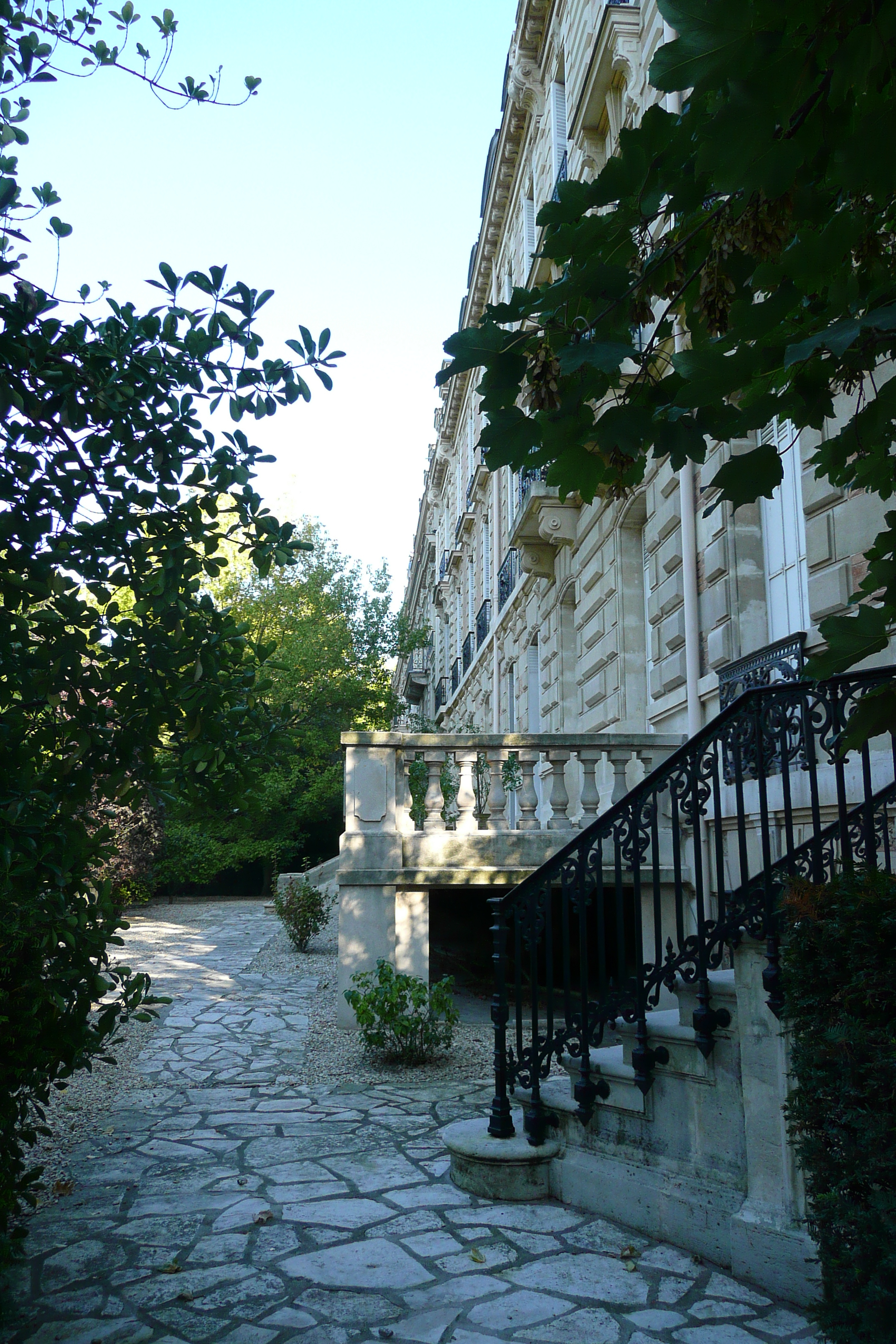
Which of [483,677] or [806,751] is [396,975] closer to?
[806,751]

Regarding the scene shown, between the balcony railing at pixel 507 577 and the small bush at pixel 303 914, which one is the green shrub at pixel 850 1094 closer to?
the small bush at pixel 303 914

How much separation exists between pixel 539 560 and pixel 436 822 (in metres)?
7.02

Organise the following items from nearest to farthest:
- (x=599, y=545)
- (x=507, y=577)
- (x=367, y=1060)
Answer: (x=367, y=1060)
(x=599, y=545)
(x=507, y=577)

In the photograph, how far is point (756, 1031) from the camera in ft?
13.0

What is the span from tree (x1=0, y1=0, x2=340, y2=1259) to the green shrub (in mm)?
2509

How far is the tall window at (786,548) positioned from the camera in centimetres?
733

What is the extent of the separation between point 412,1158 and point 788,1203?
2492 mm

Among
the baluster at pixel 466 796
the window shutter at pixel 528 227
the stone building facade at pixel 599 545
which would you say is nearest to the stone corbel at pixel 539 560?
the stone building facade at pixel 599 545

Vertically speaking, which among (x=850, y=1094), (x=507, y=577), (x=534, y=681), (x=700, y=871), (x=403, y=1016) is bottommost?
(x=403, y=1016)

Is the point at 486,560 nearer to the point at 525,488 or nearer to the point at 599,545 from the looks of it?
the point at 525,488

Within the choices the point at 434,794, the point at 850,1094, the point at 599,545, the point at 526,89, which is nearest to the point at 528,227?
the point at 526,89

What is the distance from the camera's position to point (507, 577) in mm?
19234

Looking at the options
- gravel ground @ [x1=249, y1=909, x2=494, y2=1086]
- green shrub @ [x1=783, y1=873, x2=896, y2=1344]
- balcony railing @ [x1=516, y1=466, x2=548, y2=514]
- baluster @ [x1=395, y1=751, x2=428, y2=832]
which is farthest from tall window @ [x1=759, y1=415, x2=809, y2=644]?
balcony railing @ [x1=516, y1=466, x2=548, y2=514]

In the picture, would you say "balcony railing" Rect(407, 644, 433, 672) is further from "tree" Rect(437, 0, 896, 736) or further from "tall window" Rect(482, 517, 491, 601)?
"tree" Rect(437, 0, 896, 736)
